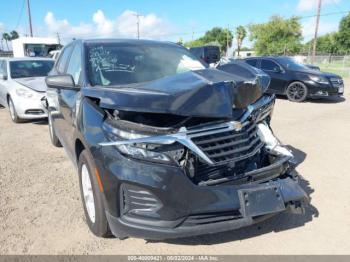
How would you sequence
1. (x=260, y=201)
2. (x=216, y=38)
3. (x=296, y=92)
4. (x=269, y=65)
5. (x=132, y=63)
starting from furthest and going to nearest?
(x=216, y=38) < (x=269, y=65) < (x=296, y=92) < (x=132, y=63) < (x=260, y=201)

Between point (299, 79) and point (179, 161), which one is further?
point (299, 79)

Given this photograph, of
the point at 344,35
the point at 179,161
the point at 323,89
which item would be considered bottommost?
the point at 323,89

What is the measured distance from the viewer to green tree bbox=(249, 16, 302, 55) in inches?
2506

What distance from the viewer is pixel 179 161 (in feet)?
8.23

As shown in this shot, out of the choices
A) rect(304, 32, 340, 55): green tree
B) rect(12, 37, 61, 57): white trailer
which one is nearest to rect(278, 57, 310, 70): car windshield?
rect(12, 37, 61, 57): white trailer

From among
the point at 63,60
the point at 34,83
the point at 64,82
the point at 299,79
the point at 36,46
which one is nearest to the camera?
the point at 64,82

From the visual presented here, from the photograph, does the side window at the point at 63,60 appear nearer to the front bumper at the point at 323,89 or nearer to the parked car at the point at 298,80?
the parked car at the point at 298,80

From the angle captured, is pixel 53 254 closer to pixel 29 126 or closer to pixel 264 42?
pixel 29 126

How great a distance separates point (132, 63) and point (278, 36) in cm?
6660

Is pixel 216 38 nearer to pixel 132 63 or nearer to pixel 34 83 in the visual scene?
pixel 34 83

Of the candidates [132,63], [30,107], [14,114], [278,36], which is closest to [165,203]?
[132,63]

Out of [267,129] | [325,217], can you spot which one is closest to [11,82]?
[267,129]

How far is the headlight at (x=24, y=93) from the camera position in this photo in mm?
7656

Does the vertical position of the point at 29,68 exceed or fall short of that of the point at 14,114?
it exceeds it
